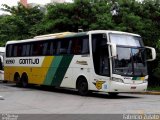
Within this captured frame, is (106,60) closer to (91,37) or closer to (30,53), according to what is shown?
(91,37)

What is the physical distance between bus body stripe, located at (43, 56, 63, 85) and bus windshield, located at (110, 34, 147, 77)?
4.27 meters

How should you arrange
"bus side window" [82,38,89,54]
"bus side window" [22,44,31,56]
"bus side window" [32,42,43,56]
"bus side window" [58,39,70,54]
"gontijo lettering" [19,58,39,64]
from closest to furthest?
"bus side window" [82,38,89,54], "bus side window" [58,39,70,54], "bus side window" [32,42,43,56], "gontijo lettering" [19,58,39,64], "bus side window" [22,44,31,56]

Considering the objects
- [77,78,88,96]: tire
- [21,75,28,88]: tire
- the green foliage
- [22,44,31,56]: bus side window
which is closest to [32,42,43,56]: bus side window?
[22,44,31,56]: bus side window

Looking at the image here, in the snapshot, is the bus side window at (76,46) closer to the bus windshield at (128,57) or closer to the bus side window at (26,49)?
the bus windshield at (128,57)

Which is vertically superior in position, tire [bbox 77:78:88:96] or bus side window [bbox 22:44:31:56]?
bus side window [bbox 22:44:31:56]

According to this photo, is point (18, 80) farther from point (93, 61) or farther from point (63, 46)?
point (93, 61)

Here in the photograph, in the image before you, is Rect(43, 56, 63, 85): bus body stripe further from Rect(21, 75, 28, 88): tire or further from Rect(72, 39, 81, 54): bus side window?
Rect(21, 75, 28, 88): tire

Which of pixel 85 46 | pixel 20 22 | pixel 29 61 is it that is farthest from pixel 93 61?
pixel 20 22

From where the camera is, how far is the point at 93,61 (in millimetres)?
20000

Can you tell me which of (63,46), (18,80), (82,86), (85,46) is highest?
(63,46)

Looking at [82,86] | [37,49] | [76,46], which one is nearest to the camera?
[82,86]

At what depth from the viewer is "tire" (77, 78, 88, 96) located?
20.8m

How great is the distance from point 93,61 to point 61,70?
3.31 meters

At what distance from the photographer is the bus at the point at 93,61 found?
1922 cm
